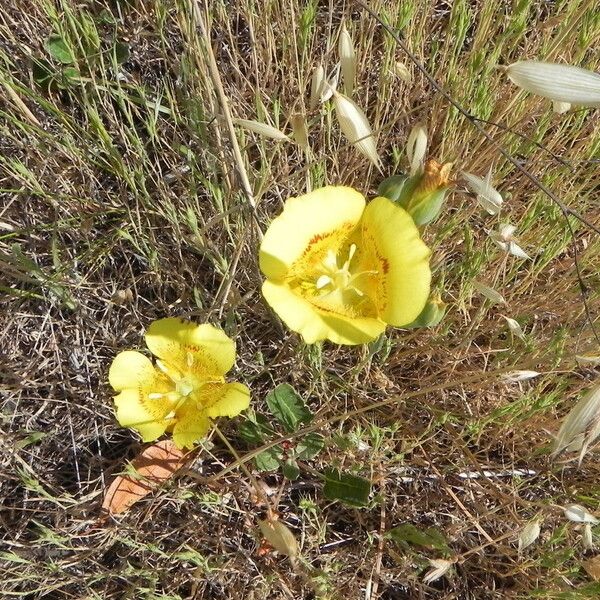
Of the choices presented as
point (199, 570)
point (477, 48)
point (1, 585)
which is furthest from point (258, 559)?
point (477, 48)

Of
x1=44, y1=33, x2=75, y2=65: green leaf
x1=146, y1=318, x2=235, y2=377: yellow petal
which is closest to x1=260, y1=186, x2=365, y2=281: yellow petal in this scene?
x1=146, y1=318, x2=235, y2=377: yellow petal

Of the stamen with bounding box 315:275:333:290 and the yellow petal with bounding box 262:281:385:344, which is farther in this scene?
the stamen with bounding box 315:275:333:290

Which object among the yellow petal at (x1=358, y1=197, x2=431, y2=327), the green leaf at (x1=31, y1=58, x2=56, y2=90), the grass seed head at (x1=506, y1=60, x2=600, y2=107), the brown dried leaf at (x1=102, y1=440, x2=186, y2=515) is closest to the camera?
the grass seed head at (x1=506, y1=60, x2=600, y2=107)

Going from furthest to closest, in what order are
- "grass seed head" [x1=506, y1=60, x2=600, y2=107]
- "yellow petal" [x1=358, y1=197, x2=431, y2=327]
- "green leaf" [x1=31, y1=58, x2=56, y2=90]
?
"green leaf" [x1=31, y1=58, x2=56, y2=90]
"yellow petal" [x1=358, y1=197, x2=431, y2=327]
"grass seed head" [x1=506, y1=60, x2=600, y2=107]

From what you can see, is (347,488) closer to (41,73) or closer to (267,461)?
(267,461)

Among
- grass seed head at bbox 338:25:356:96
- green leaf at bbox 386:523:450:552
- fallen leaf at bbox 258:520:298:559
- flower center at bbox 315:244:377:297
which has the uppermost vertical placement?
grass seed head at bbox 338:25:356:96

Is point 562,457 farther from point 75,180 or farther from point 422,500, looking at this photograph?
point 75,180

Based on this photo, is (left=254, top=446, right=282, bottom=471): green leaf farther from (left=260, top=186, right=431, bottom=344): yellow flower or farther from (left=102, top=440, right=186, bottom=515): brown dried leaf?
(left=260, top=186, right=431, bottom=344): yellow flower

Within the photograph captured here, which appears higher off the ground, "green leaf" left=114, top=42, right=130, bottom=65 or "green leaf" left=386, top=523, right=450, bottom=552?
"green leaf" left=114, top=42, right=130, bottom=65
